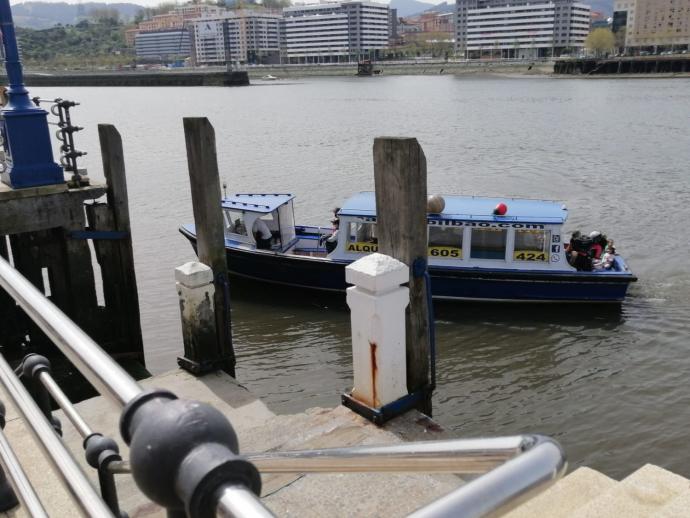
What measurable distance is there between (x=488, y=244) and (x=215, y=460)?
13.7m

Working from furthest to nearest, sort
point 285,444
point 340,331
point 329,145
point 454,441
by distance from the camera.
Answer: point 329,145 < point 340,331 < point 285,444 < point 454,441

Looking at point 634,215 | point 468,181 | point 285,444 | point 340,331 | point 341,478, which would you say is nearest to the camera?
point 341,478

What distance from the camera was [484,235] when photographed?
14.3 metres

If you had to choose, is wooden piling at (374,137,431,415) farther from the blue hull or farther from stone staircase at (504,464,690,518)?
the blue hull

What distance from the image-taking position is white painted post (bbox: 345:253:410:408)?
478 cm

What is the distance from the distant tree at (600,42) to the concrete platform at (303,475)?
534 ft

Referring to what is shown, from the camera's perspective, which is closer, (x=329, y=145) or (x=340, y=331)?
(x=340, y=331)

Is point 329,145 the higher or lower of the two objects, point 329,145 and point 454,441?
the lower

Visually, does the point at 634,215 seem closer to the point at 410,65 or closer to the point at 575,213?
the point at 575,213

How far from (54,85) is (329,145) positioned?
120721 millimetres

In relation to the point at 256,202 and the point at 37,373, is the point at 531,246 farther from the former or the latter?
the point at 37,373

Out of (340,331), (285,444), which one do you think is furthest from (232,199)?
(285,444)

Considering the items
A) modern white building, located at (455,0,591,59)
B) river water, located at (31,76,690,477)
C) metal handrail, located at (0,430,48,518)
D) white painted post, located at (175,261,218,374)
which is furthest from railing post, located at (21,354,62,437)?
modern white building, located at (455,0,591,59)

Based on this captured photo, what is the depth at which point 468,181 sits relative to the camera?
96.5 ft
